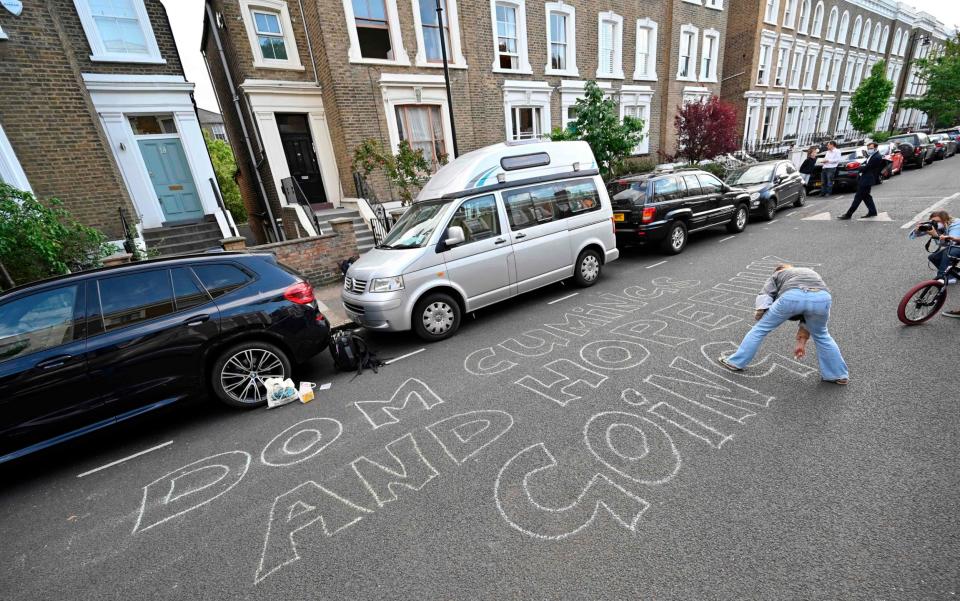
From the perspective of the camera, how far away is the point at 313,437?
12.4ft

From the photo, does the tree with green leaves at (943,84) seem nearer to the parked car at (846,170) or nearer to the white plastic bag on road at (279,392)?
the parked car at (846,170)

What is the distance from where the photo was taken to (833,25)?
28562mm

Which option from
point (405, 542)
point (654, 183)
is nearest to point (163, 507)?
point (405, 542)

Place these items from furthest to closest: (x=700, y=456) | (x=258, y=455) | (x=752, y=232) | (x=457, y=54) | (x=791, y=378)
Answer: (x=457, y=54)
(x=752, y=232)
(x=791, y=378)
(x=258, y=455)
(x=700, y=456)

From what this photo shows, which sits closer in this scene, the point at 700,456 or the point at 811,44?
the point at 700,456

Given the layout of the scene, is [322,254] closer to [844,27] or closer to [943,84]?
[844,27]

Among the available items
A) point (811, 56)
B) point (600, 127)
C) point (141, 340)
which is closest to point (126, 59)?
point (141, 340)

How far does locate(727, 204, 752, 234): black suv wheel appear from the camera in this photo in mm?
10383

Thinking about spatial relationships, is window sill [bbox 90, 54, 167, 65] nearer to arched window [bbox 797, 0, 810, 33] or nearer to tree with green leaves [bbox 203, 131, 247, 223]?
tree with green leaves [bbox 203, 131, 247, 223]

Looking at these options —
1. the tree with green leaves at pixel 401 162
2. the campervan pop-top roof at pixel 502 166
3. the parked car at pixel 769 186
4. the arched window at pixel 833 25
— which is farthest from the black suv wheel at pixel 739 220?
the arched window at pixel 833 25

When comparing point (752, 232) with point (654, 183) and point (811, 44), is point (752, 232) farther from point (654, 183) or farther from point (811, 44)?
point (811, 44)

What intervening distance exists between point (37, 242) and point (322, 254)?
4.50 meters

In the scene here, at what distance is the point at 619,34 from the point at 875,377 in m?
18.8

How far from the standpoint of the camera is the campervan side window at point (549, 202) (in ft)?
21.2
